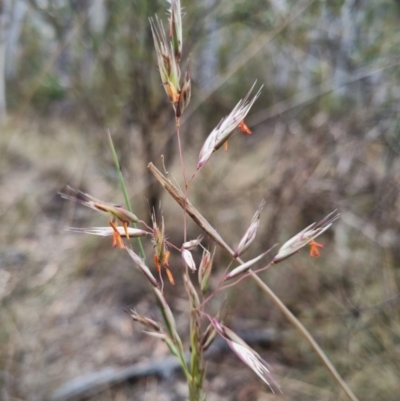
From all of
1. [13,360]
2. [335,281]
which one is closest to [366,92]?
[335,281]

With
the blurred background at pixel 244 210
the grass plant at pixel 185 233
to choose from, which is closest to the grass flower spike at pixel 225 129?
the grass plant at pixel 185 233

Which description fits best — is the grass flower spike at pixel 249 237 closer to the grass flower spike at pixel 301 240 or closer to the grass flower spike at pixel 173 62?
the grass flower spike at pixel 301 240

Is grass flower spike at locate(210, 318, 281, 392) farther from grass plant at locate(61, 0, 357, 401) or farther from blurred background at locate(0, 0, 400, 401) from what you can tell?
blurred background at locate(0, 0, 400, 401)

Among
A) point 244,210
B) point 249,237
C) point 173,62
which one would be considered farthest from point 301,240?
point 244,210

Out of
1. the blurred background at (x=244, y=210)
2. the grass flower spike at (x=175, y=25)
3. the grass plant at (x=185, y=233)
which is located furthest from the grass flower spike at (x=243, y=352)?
the blurred background at (x=244, y=210)

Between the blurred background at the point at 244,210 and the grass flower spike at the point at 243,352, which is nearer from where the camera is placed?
the grass flower spike at the point at 243,352

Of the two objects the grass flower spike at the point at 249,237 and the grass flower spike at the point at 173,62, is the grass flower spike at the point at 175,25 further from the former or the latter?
the grass flower spike at the point at 249,237

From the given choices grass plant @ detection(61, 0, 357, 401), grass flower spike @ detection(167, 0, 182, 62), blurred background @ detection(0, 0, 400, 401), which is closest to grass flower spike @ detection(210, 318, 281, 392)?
grass plant @ detection(61, 0, 357, 401)

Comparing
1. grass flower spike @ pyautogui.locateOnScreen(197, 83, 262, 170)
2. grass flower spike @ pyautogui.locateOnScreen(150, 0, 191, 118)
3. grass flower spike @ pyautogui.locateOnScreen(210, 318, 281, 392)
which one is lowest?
grass flower spike @ pyautogui.locateOnScreen(210, 318, 281, 392)

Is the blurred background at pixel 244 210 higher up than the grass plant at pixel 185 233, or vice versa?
the grass plant at pixel 185 233

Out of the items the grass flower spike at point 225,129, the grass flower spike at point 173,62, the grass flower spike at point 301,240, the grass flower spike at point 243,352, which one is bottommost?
the grass flower spike at point 243,352
